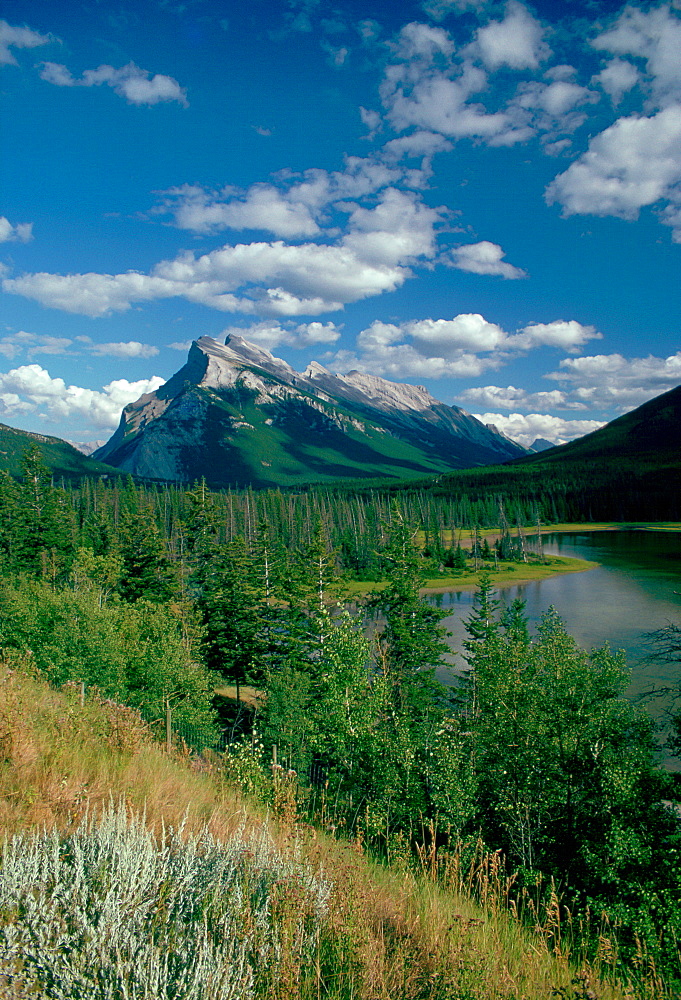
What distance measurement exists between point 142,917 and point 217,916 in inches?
22.0

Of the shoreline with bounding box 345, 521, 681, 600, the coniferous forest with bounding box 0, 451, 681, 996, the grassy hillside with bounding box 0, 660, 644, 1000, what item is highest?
the grassy hillside with bounding box 0, 660, 644, 1000

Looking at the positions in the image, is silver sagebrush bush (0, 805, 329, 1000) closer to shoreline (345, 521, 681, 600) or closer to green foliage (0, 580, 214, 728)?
green foliage (0, 580, 214, 728)

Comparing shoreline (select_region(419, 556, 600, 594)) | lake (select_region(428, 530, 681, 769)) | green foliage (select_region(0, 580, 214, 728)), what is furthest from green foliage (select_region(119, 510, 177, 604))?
shoreline (select_region(419, 556, 600, 594))

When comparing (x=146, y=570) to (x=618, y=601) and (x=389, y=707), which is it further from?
(x=618, y=601)

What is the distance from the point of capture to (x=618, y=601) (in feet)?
227

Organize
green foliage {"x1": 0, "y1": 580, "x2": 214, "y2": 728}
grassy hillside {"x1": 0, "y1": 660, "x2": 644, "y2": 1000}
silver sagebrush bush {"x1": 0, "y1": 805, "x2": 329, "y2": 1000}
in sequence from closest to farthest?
silver sagebrush bush {"x1": 0, "y1": 805, "x2": 329, "y2": 1000} → grassy hillside {"x1": 0, "y1": 660, "x2": 644, "y2": 1000} → green foliage {"x1": 0, "y1": 580, "x2": 214, "y2": 728}

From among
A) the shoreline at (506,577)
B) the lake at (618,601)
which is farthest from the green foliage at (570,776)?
the shoreline at (506,577)

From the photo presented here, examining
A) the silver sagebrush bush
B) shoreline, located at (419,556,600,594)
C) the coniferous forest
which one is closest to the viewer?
the silver sagebrush bush

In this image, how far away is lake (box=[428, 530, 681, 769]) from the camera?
44719mm

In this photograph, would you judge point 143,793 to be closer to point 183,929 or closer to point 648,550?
point 183,929

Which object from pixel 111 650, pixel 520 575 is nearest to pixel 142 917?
pixel 111 650

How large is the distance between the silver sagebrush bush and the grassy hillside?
0.02 meters

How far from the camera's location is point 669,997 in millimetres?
4824

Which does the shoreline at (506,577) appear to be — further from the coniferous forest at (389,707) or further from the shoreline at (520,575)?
the coniferous forest at (389,707)
